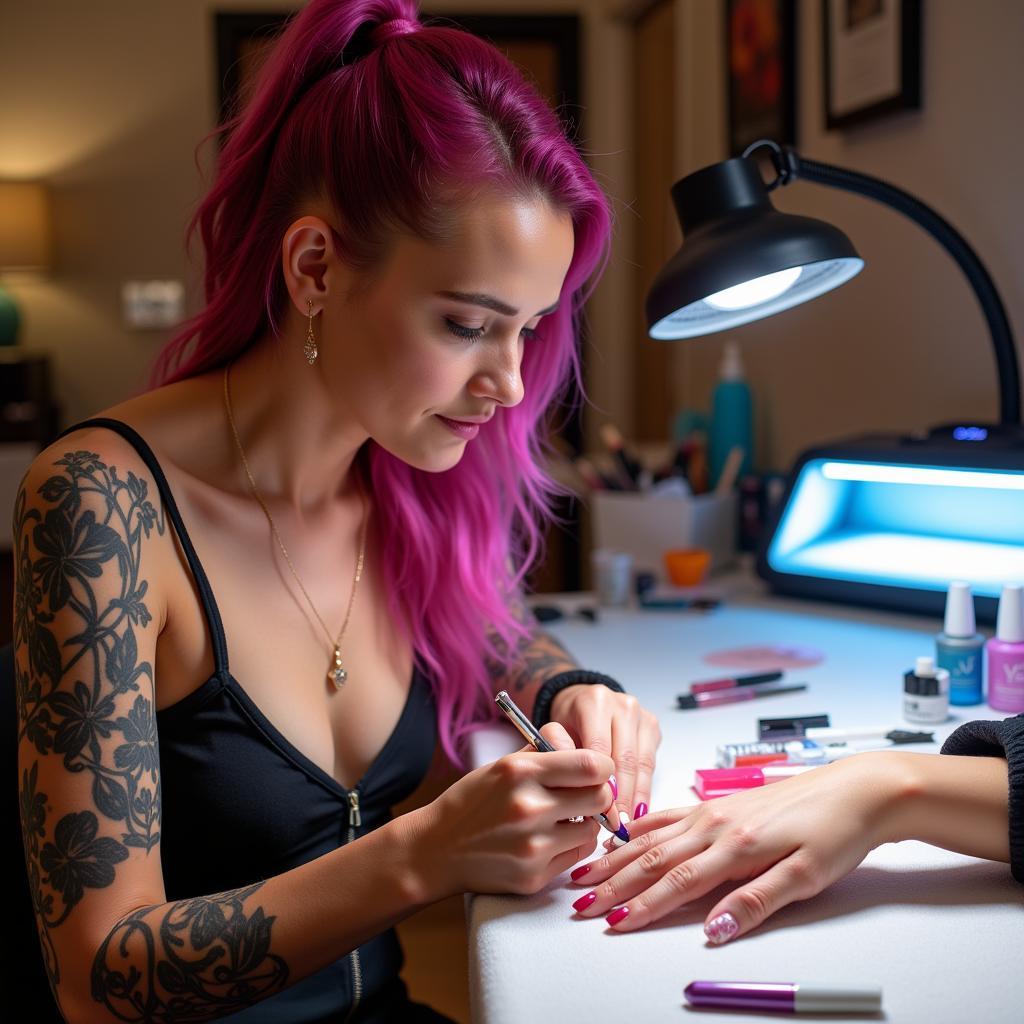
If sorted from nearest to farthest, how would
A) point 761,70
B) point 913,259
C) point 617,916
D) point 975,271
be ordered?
point 617,916 < point 975,271 < point 913,259 < point 761,70

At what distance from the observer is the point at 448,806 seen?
29.9 inches

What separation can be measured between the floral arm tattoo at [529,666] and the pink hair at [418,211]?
11 millimetres

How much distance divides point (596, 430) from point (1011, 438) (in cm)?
222

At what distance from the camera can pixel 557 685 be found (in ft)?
3.52

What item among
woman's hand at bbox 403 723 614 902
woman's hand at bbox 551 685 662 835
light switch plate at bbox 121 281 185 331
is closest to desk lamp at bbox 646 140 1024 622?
woman's hand at bbox 551 685 662 835

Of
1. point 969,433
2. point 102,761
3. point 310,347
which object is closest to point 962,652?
point 969,433

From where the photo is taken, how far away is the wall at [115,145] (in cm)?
334

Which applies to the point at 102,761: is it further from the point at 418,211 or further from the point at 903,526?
the point at 903,526

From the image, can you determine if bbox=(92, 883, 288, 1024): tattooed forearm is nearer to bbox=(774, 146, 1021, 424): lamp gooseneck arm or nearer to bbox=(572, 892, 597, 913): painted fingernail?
bbox=(572, 892, 597, 913): painted fingernail

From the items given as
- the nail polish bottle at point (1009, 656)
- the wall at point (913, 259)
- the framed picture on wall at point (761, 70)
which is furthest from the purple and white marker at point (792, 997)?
the framed picture on wall at point (761, 70)

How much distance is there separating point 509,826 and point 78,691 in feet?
1.04

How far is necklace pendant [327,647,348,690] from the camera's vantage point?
1.03 meters

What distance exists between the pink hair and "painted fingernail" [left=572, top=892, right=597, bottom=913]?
351mm

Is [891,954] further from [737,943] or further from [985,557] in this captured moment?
[985,557]
